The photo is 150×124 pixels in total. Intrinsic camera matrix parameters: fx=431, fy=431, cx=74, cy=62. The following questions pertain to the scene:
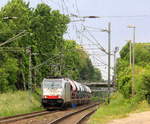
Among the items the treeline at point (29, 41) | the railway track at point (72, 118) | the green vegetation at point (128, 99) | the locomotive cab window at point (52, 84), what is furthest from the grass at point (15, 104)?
the treeline at point (29, 41)

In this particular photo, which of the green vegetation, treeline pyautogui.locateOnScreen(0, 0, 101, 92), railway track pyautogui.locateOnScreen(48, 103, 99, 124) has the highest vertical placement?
treeline pyautogui.locateOnScreen(0, 0, 101, 92)

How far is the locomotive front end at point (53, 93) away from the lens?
4391 cm

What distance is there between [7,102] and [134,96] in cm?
1216

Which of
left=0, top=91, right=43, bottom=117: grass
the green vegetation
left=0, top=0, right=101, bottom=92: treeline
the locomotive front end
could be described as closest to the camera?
the green vegetation

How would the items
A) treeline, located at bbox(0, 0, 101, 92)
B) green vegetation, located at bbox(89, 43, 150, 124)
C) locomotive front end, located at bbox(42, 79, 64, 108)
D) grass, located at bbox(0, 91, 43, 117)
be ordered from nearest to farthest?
green vegetation, located at bbox(89, 43, 150, 124), grass, located at bbox(0, 91, 43, 117), locomotive front end, located at bbox(42, 79, 64, 108), treeline, located at bbox(0, 0, 101, 92)

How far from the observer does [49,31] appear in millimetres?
74062

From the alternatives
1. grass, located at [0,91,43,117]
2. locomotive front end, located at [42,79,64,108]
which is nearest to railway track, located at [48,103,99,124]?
grass, located at [0,91,43,117]

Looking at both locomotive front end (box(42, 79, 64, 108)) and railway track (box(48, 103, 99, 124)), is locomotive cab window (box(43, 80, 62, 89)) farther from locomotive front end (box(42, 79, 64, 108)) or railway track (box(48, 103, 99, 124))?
railway track (box(48, 103, 99, 124))

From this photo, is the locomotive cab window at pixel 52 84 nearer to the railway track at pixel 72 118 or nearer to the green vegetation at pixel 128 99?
the green vegetation at pixel 128 99

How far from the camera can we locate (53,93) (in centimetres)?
4416

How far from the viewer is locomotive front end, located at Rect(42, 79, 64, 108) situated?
144 feet

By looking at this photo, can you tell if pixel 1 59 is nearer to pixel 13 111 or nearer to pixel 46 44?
pixel 46 44

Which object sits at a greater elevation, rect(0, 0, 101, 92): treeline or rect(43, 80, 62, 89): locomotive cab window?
rect(0, 0, 101, 92): treeline

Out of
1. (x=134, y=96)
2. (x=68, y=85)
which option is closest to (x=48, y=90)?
(x=68, y=85)
